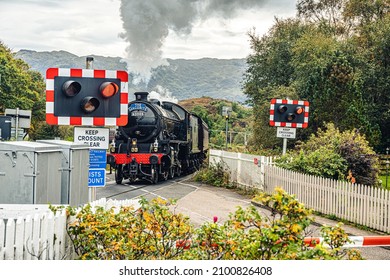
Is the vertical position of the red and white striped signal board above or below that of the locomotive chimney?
below

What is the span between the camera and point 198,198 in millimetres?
14461

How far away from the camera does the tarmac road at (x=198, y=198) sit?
10430 millimetres

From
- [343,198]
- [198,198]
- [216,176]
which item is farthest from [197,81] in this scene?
[343,198]

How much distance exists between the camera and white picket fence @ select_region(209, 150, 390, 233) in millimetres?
10305

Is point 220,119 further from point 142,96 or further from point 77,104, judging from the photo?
point 77,104

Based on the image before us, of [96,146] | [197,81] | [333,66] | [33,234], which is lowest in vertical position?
[33,234]

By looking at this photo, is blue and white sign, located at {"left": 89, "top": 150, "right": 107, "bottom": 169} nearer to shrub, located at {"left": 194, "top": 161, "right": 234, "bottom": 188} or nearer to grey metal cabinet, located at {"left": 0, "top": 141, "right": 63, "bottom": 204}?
grey metal cabinet, located at {"left": 0, "top": 141, "right": 63, "bottom": 204}

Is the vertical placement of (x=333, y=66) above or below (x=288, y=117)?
above

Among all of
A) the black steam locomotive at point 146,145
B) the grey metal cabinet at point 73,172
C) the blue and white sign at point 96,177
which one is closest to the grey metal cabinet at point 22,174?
the blue and white sign at point 96,177

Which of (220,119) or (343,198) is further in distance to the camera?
(220,119)

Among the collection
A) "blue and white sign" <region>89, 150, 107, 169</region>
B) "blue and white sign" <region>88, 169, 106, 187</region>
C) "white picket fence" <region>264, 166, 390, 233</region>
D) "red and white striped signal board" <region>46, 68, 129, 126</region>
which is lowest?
"white picket fence" <region>264, 166, 390, 233</region>

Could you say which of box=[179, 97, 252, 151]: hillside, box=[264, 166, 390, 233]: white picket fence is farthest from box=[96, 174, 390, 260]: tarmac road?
box=[179, 97, 252, 151]: hillside

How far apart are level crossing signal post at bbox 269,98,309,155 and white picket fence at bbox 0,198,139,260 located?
8981 mm

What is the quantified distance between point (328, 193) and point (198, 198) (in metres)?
3.64
